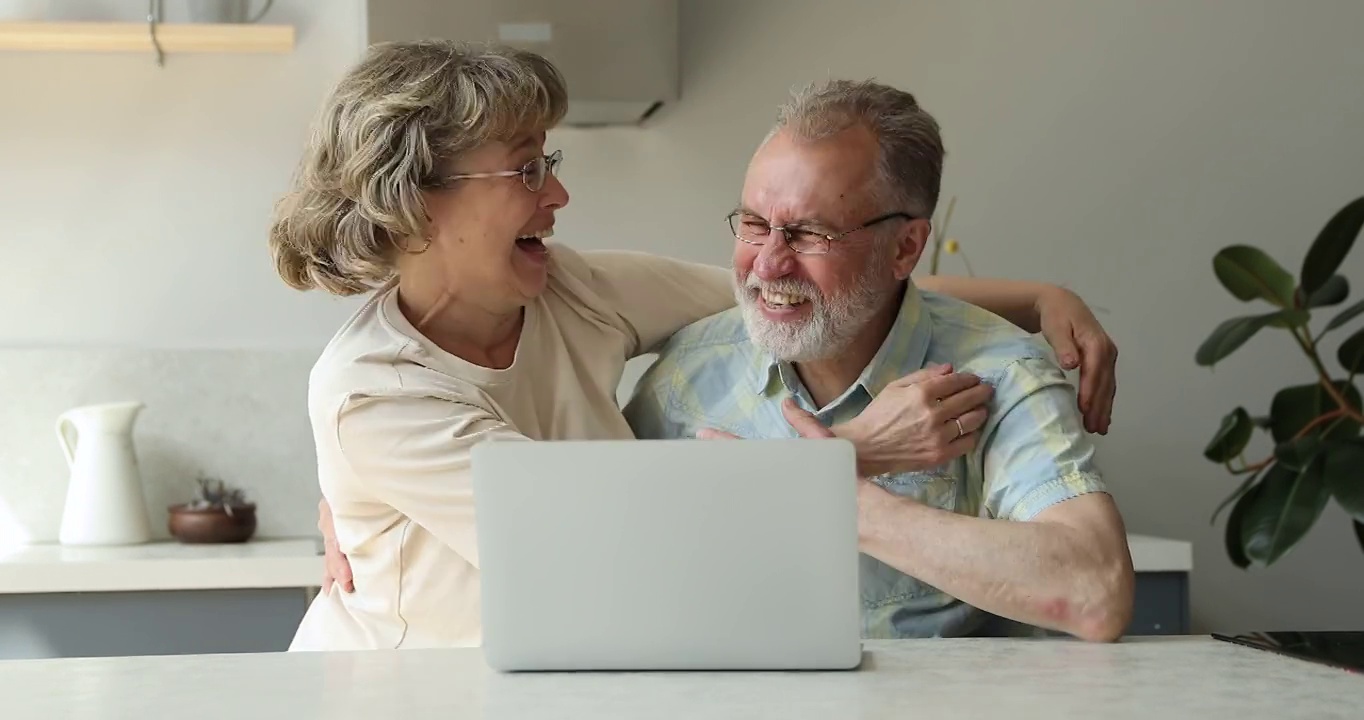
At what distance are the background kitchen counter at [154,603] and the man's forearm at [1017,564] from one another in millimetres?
1306

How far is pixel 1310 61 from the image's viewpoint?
374 cm

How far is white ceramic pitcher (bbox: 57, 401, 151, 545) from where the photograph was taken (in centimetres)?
317

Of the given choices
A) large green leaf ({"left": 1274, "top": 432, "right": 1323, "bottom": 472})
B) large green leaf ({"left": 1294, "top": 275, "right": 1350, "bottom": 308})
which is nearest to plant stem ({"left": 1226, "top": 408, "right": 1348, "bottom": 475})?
large green leaf ({"left": 1274, "top": 432, "right": 1323, "bottom": 472})

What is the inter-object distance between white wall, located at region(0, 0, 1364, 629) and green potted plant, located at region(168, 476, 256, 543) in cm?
21

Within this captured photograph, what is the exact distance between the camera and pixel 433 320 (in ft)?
6.78

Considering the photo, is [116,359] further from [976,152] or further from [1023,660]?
[1023,660]

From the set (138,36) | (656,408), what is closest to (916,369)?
(656,408)

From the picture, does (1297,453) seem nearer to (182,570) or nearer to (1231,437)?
(1231,437)

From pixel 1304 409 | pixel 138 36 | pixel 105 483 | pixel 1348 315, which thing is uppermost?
pixel 138 36

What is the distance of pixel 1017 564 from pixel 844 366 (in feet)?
1.82

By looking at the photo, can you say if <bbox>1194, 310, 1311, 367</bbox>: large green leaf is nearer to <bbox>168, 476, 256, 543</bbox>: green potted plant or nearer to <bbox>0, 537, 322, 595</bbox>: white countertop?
<bbox>0, 537, 322, 595</bbox>: white countertop

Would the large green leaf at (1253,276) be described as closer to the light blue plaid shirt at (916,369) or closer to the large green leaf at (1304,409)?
the large green leaf at (1304,409)

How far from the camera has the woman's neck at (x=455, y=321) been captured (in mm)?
2064

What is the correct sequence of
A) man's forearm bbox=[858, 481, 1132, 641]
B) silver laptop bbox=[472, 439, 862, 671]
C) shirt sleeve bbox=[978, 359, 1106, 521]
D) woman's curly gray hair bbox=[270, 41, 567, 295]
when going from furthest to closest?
woman's curly gray hair bbox=[270, 41, 567, 295], shirt sleeve bbox=[978, 359, 1106, 521], man's forearm bbox=[858, 481, 1132, 641], silver laptop bbox=[472, 439, 862, 671]
